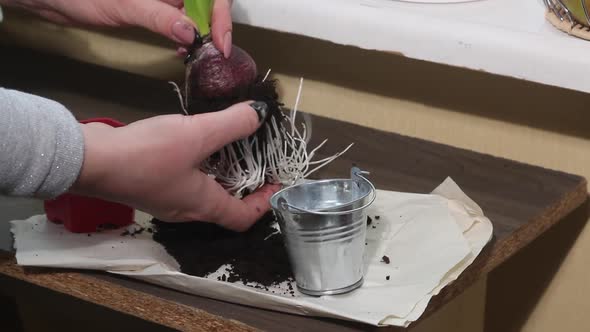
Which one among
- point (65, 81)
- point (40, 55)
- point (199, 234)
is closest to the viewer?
point (199, 234)

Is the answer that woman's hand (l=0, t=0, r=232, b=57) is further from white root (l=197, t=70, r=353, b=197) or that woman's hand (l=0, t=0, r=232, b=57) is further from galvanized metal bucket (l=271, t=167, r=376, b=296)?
galvanized metal bucket (l=271, t=167, r=376, b=296)

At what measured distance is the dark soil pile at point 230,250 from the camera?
76 centimetres

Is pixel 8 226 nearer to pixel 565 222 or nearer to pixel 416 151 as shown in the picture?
pixel 416 151

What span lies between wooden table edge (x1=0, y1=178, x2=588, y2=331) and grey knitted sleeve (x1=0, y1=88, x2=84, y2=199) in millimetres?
99

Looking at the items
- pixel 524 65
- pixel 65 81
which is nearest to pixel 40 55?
pixel 65 81

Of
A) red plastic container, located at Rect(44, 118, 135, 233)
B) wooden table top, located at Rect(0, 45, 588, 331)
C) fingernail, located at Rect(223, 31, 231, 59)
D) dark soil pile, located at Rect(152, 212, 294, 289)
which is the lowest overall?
wooden table top, located at Rect(0, 45, 588, 331)

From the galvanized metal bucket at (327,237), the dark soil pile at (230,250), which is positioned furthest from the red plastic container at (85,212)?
the galvanized metal bucket at (327,237)

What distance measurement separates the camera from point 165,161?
73cm

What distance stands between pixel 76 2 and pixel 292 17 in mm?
247

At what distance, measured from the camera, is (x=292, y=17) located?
3.42 feet

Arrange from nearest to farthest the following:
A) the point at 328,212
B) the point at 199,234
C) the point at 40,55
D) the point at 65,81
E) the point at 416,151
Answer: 1. the point at 328,212
2. the point at 199,234
3. the point at 416,151
4. the point at 65,81
5. the point at 40,55

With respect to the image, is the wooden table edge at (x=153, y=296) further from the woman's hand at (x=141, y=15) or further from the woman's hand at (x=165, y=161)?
the woman's hand at (x=141, y=15)

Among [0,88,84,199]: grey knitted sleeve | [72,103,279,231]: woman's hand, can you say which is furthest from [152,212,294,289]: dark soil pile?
[0,88,84,199]: grey knitted sleeve

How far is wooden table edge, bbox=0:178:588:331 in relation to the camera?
721mm
